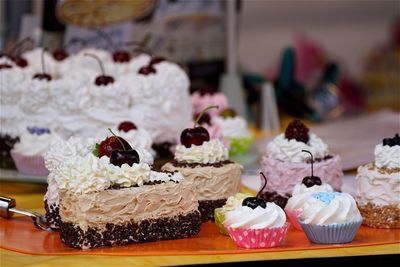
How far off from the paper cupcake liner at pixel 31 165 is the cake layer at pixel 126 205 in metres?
0.63

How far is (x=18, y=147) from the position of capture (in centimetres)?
274

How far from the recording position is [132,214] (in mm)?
2061

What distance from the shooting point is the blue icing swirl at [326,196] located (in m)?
2.05

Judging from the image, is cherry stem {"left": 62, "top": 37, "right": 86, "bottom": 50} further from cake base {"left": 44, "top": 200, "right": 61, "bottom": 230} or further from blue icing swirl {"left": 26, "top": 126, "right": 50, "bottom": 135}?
cake base {"left": 44, "top": 200, "right": 61, "bottom": 230}

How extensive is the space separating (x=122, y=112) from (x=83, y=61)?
304 mm

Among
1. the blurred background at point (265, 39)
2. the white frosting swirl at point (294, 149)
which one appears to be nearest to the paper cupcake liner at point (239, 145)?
the blurred background at point (265, 39)

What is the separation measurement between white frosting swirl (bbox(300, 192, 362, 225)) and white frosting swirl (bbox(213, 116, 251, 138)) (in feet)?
3.59

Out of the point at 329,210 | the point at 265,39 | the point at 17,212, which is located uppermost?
the point at 265,39

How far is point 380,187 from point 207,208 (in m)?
0.43

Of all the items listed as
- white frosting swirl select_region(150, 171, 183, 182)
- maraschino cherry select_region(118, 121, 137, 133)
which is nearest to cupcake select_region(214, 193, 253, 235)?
white frosting swirl select_region(150, 171, 183, 182)

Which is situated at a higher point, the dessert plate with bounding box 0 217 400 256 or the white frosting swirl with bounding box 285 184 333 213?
the white frosting swirl with bounding box 285 184 333 213

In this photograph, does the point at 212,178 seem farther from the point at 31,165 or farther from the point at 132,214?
the point at 31,165

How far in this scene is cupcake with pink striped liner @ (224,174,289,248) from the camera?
1.97m

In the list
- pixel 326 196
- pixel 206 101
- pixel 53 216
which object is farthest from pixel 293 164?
pixel 206 101
